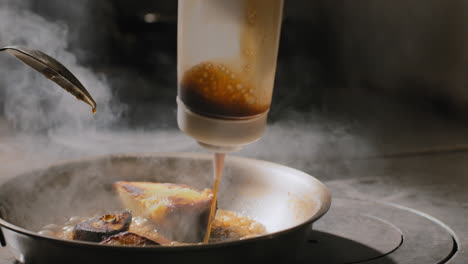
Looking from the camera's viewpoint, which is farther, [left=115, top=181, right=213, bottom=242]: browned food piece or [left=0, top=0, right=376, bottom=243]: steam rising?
[left=0, top=0, right=376, bottom=243]: steam rising

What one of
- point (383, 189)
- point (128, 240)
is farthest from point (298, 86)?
point (128, 240)

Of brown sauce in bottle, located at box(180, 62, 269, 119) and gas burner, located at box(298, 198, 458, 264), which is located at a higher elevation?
brown sauce in bottle, located at box(180, 62, 269, 119)

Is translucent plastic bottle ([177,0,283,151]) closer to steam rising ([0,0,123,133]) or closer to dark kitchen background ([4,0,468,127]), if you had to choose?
steam rising ([0,0,123,133])

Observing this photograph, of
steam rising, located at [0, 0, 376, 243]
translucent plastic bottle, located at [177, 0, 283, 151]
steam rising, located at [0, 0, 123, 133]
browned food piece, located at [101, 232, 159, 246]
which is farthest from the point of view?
steam rising, located at [0, 0, 123, 133]

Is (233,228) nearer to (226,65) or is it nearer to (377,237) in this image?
(377,237)

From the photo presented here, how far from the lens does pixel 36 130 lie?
2535mm

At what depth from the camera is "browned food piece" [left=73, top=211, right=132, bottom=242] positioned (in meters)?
1.09

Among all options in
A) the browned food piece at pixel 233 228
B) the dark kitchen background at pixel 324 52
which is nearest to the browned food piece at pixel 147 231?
the browned food piece at pixel 233 228

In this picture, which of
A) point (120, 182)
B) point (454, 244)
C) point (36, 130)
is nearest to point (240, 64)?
point (120, 182)

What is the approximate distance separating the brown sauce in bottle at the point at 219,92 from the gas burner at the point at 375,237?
42 cm

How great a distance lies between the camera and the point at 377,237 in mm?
1323

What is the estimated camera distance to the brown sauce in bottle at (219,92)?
90cm

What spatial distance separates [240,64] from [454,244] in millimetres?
735

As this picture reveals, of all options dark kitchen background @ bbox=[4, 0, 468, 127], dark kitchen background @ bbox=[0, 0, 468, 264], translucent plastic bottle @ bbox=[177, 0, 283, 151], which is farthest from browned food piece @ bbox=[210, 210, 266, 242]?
dark kitchen background @ bbox=[4, 0, 468, 127]
